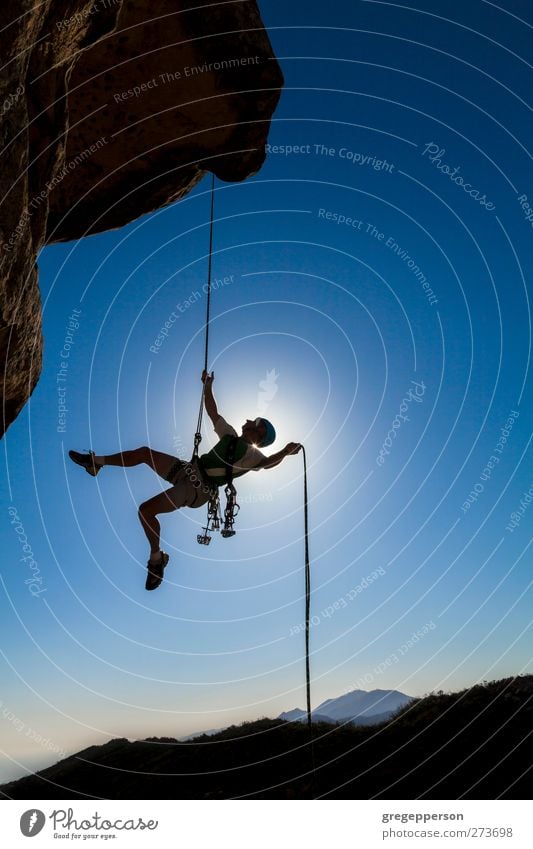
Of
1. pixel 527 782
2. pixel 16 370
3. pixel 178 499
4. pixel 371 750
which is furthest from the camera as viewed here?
pixel 371 750

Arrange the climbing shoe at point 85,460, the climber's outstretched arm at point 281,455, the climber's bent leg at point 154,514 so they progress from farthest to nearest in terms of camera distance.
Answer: the climber's outstretched arm at point 281,455 < the climber's bent leg at point 154,514 < the climbing shoe at point 85,460

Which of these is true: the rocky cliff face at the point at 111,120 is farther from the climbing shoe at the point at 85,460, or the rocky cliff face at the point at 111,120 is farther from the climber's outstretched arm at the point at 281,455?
the climber's outstretched arm at the point at 281,455

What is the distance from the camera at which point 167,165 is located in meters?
12.5

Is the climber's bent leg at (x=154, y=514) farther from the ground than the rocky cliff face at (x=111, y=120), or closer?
closer

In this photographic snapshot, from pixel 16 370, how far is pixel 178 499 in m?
3.17

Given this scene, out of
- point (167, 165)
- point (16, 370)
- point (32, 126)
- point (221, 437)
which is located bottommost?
point (221, 437)
